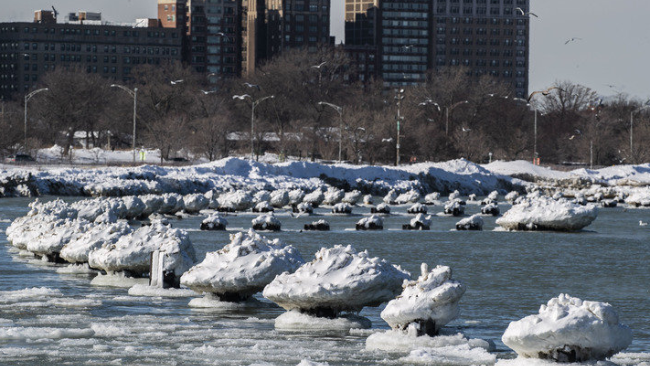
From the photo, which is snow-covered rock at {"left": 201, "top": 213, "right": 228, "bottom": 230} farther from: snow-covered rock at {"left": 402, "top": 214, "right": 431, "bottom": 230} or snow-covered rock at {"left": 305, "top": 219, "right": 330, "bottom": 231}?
snow-covered rock at {"left": 402, "top": 214, "right": 431, "bottom": 230}

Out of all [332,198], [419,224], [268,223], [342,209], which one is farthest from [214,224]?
[332,198]

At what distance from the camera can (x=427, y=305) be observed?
19.9 m

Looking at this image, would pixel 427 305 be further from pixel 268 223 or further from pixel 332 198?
pixel 332 198

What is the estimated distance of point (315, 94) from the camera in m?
185

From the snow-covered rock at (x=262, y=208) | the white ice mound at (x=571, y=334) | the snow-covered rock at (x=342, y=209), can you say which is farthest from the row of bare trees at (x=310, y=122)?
the white ice mound at (x=571, y=334)

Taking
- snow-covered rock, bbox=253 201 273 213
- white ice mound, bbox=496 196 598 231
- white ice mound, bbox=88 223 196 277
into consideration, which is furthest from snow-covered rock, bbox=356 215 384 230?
white ice mound, bbox=88 223 196 277

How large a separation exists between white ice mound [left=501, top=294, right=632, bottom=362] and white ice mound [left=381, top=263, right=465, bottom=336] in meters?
2.99

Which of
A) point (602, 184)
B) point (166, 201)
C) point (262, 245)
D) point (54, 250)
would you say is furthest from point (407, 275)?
point (602, 184)

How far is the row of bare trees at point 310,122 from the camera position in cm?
14650

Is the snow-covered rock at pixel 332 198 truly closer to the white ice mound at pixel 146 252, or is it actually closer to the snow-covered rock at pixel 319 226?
the snow-covered rock at pixel 319 226

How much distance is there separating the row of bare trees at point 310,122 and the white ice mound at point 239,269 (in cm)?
10410

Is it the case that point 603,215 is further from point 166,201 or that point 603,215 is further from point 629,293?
point 629,293

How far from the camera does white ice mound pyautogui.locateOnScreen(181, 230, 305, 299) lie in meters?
24.8

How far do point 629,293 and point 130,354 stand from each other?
633 inches
